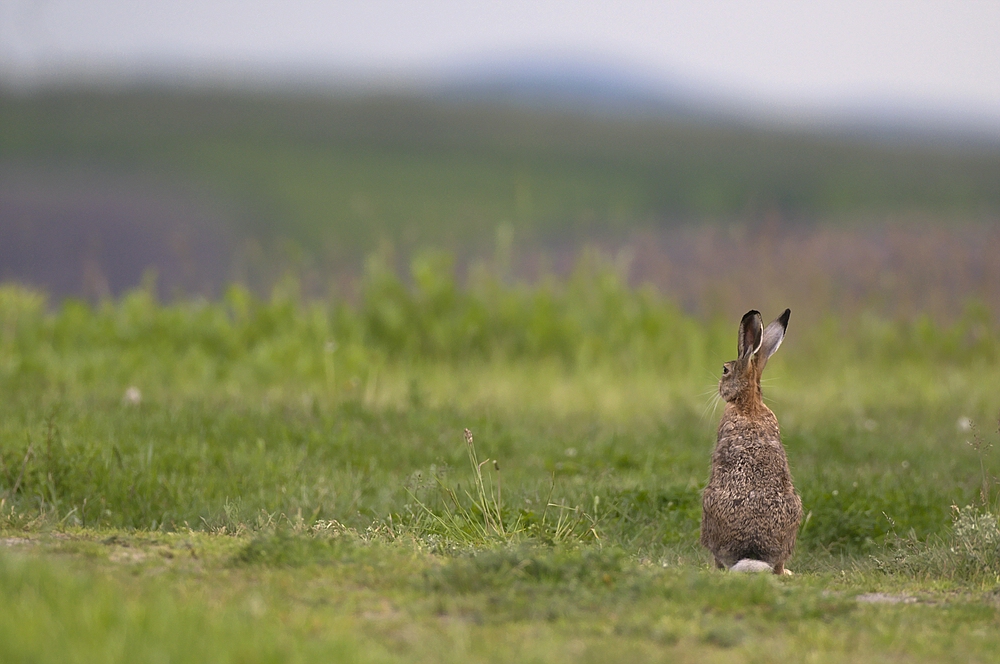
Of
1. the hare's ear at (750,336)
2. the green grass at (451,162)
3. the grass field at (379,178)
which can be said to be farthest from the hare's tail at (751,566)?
the green grass at (451,162)

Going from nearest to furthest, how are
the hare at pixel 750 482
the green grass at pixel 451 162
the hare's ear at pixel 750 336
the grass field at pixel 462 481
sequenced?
Result: 1. the grass field at pixel 462 481
2. the hare at pixel 750 482
3. the hare's ear at pixel 750 336
4. the green grass at pixel 451 162

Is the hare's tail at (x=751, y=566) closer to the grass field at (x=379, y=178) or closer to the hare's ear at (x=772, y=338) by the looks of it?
the hare's ear at (x=772, y=338)

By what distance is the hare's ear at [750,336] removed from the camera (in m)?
5.82

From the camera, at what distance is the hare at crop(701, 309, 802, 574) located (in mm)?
5605

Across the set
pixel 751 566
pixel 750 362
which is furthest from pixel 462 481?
pixel 751 566

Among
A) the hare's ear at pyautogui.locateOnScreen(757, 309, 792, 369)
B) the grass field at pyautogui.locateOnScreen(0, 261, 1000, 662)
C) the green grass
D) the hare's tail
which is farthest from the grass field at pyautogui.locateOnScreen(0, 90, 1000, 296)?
the hare's tail

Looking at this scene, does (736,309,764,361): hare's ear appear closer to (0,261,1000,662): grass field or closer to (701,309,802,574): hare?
(701,309,802,574): hare

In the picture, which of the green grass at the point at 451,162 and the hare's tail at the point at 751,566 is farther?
the green grass at the point at 451,162

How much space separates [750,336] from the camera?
5887 mm

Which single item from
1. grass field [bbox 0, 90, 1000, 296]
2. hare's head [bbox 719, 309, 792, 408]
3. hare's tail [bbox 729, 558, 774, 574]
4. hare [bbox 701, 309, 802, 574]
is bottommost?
hare's tail [bbox 729, 558, 774, 574]

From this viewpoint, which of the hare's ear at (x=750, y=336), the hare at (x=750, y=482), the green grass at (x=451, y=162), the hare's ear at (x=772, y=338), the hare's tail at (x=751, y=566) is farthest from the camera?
the green grass at (x=451, y=162)

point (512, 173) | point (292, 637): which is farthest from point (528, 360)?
point (512, 173)

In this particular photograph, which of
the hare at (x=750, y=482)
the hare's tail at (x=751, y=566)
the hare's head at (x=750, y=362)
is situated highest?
the hare's head at (x=750, y=362)

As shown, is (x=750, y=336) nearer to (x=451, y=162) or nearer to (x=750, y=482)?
(x=750, y=482)
